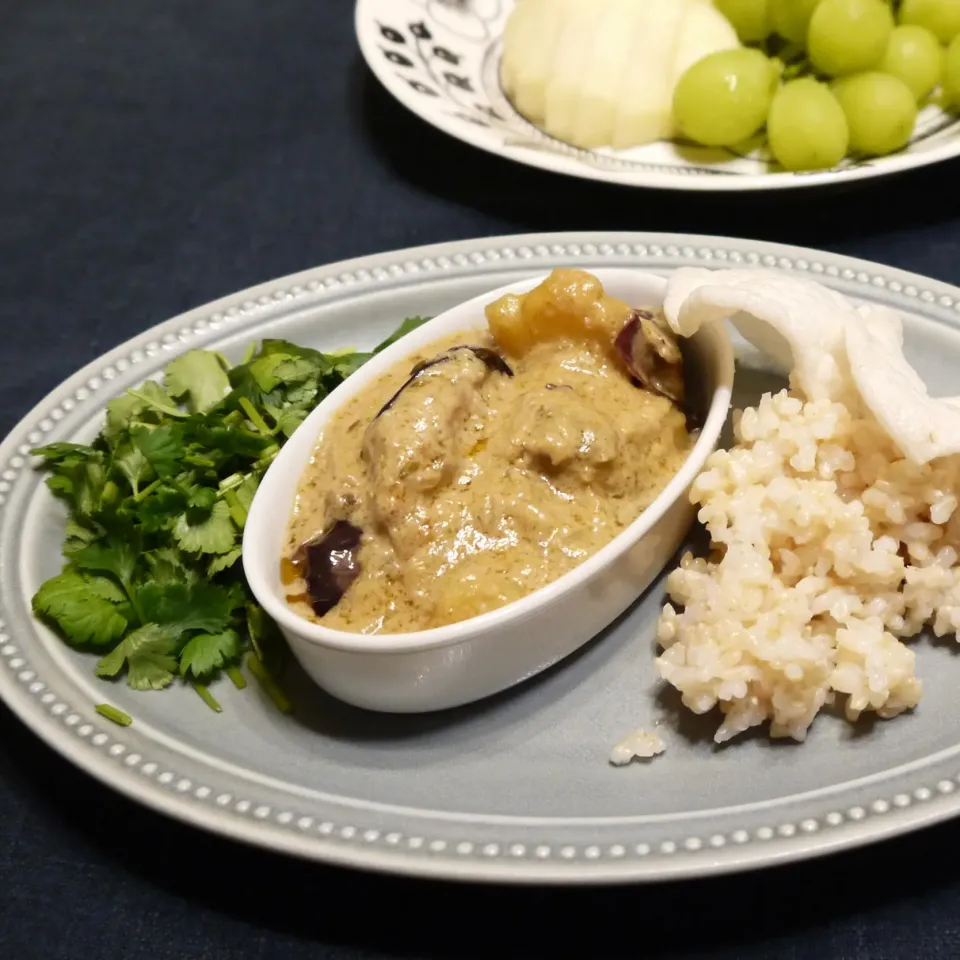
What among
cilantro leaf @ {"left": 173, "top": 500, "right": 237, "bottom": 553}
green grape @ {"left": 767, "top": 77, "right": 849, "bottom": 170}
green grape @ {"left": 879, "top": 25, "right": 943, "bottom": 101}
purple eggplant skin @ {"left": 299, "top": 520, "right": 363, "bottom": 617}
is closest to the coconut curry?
purple eggplant skin @ {"left": 299, "top": 520, "right": 363, "bottom": 617}

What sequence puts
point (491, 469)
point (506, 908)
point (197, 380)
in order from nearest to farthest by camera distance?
point (506, 908) < point (491, 469) < point (197, 380)

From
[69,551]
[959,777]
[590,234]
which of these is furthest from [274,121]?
[959,777]

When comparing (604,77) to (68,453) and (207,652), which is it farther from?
(207,652)

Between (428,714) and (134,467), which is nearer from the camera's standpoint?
(428,714)

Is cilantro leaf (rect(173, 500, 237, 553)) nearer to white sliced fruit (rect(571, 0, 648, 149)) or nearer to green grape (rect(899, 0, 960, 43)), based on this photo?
white sliced fruit (rect(571, 0, 648, 149))

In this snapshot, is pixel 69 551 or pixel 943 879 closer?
pixel 943 879

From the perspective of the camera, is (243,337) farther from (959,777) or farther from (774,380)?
(959,777)

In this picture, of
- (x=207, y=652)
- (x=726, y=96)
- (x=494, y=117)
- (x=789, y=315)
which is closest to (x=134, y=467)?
(x=207, y=652)

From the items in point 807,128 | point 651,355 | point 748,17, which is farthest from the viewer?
point 748,17
